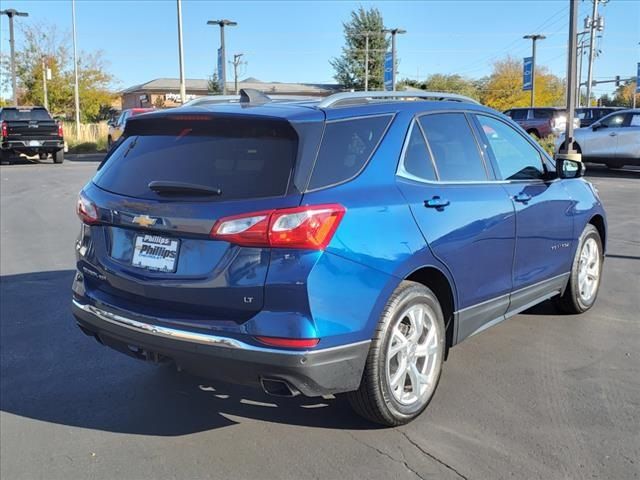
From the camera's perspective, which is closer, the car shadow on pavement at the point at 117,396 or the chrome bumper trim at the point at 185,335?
the chrome bumper trim at the point at 185,335

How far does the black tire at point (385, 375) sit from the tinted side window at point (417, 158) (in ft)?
2.16

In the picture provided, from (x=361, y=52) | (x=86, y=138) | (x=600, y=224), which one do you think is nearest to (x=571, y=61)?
(x=600, y=224)

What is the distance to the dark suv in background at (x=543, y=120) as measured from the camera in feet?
89.1

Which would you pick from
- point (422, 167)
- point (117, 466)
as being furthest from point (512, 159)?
point (117, 466)

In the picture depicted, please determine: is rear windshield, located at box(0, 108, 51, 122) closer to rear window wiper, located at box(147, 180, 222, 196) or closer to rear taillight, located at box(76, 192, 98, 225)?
rear taillight, located at box(76, 192, 98, 225)

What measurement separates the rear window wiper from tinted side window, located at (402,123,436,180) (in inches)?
44.0

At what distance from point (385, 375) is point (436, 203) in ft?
3.35

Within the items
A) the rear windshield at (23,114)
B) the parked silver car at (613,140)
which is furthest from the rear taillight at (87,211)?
the rear windshield at (23,114)

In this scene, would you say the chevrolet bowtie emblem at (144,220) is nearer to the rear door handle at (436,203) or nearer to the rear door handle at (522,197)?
the rear door handle at (436,203)

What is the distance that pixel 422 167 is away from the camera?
3775mm

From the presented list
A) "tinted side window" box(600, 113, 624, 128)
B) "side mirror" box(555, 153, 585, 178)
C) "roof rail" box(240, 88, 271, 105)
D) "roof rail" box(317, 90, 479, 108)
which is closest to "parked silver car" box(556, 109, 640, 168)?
"tinted side window" box(600, 113, 624, 128)

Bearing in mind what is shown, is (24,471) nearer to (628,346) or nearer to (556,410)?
(556,410)

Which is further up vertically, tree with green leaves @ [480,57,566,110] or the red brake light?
tree with green leaves @ [480,57,566,110]

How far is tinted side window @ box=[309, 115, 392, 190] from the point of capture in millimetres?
3146
